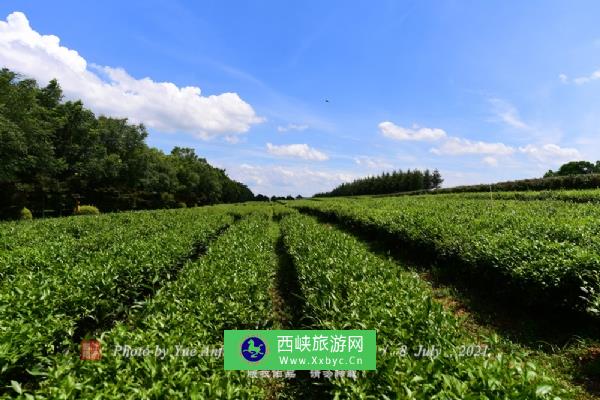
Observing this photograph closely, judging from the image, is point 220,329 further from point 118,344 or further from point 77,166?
point 77,166

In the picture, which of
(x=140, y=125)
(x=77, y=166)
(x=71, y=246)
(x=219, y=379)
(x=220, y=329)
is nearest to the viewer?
(x=219, y=379)

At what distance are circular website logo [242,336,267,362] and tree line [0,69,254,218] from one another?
2616 centimetres

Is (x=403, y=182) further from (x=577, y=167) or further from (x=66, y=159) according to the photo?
(x=66, y=159)

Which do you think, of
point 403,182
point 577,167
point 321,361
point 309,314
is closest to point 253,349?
point 321,361

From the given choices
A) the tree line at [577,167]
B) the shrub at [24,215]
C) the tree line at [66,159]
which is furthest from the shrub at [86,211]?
the tree line at [577,167]

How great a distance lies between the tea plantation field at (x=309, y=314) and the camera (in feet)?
9.19

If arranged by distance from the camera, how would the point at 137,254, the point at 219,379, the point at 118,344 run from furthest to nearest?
the point at 137,254
the point at 118,344
the point at 219,379

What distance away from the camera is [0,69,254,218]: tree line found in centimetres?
2452

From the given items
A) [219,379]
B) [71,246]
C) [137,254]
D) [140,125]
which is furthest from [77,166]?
[219,379]

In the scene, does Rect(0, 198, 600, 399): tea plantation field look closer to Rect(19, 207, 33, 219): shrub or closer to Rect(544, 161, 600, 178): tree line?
Rect(19, 207, 33, 219): shrub

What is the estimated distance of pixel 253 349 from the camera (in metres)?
3.43

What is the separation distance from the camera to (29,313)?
13.9 feet

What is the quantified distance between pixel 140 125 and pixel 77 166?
54.4 feet

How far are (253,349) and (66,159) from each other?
3822 cm
